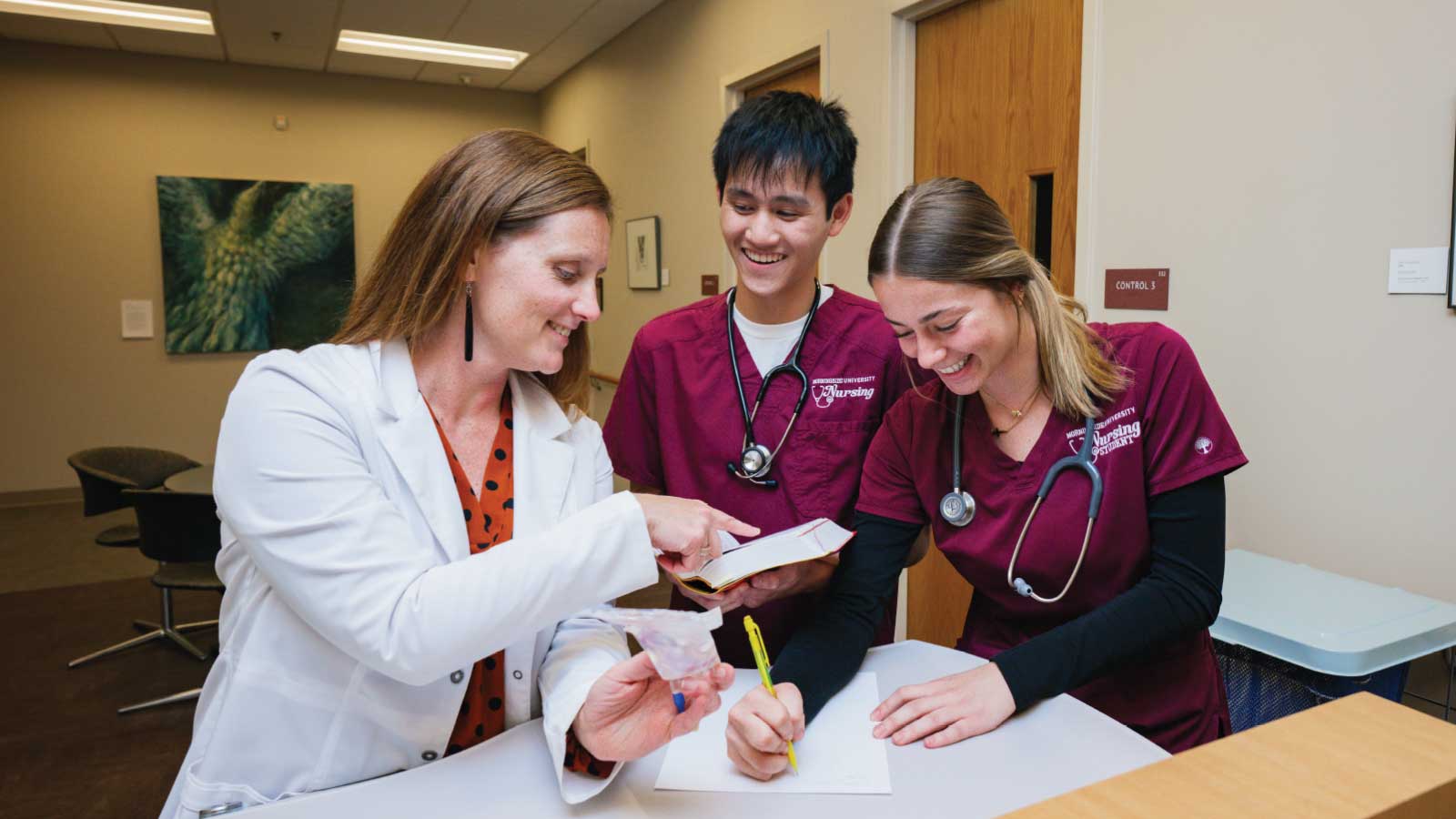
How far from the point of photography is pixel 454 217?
1183mm

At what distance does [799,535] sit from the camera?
1.37 m

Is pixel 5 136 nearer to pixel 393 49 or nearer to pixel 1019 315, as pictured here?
pixel 393 49

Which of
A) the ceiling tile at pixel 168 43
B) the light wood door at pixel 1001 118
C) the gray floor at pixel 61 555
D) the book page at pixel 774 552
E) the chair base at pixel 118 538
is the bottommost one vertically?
the gray floor at pixel 61 555

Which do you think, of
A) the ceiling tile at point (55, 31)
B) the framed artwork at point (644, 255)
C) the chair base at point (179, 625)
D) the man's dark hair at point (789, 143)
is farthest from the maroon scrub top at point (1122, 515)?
the ceiling tile at point (55, 31)

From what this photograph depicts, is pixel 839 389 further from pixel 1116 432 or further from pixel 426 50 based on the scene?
pixel 426 50

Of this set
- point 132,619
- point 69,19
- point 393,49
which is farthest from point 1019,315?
point 69,19

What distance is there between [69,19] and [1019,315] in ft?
20.5

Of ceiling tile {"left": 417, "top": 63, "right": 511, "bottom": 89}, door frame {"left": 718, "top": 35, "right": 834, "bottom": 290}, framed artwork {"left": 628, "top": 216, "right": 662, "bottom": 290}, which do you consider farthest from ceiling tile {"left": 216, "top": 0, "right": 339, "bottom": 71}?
door frame {"left": 718, "top": 35, "right": 834, "bottom": 290}

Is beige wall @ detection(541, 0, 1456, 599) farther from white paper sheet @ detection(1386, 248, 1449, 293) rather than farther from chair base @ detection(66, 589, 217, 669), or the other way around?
chair base @ detection(66, 589, 217, 669)

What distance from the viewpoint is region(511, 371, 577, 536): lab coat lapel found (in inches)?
49.9

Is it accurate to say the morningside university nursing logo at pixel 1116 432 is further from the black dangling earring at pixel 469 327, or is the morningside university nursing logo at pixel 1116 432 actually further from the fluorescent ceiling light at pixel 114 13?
the fluorescent ceiling light at pixel 114 13

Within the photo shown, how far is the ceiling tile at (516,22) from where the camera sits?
5078 millimetres

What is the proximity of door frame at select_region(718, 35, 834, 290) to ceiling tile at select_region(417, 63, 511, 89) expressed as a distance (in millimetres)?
2877

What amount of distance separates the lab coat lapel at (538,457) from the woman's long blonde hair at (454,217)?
186 mm
